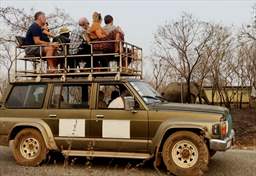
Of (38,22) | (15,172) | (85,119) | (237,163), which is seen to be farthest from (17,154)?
(237,163)

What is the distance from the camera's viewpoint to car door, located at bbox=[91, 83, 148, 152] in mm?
8656

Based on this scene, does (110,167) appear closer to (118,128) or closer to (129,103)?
(118,128)

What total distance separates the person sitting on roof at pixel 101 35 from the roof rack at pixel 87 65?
0.07 m

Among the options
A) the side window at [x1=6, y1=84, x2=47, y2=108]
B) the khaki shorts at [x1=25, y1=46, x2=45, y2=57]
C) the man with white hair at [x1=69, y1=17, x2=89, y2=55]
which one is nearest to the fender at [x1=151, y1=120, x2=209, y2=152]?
the side window at [x1=6, y1=84, x2=47, y2=108]

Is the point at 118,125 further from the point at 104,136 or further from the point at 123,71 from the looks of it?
the point at 123,71

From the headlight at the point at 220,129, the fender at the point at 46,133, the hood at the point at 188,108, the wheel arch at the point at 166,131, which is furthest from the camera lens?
the fender at the point at 46,133

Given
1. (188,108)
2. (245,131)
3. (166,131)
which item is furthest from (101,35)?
(245,131)

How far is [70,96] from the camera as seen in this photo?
9.41 m

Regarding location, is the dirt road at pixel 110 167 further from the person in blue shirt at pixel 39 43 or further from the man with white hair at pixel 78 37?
the man with white hair at pixel 78 37

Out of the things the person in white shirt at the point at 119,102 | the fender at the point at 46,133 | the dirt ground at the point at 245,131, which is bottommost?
the dirt ground at the point at 245,131

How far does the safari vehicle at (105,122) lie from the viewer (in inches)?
330

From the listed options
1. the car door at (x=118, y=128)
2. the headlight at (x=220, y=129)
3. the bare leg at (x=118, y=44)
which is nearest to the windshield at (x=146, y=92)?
the car door at (x=118, y=128)

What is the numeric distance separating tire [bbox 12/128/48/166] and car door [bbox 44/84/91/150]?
399 mm

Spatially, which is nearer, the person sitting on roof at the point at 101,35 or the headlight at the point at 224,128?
the headlight at the point at 224,128
